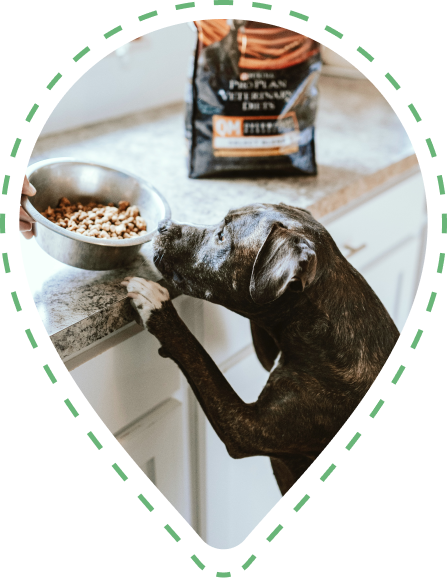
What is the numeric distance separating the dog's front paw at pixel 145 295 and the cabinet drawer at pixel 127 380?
56mm

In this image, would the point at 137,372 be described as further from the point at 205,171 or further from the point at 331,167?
the point at 331,167

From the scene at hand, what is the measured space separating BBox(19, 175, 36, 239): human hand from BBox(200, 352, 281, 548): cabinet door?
378mm

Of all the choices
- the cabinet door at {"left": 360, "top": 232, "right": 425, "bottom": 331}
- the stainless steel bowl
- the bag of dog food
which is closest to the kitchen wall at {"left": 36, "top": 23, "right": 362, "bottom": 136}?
the bag of dog food

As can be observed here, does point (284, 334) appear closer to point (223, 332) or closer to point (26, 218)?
point (223, 332)

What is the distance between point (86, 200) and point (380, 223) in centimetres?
68

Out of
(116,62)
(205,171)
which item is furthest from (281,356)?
(116,62)

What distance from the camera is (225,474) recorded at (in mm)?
922

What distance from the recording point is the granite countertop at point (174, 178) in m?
0.82

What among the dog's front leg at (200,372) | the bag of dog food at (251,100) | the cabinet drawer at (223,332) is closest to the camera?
the dog's front leg at (200,372)

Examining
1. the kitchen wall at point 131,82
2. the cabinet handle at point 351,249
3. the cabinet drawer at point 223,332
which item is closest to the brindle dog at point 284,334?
the cabinet drawer at point 223,332

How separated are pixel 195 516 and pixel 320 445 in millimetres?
214

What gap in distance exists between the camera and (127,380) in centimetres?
86

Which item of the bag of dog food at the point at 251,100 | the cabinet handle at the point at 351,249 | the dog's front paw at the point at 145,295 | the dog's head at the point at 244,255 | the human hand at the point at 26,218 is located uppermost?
the bag of dog food at the point at 251,100

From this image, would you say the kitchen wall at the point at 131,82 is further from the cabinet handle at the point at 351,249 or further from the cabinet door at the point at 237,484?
the cabinet door at the point at 237,484
